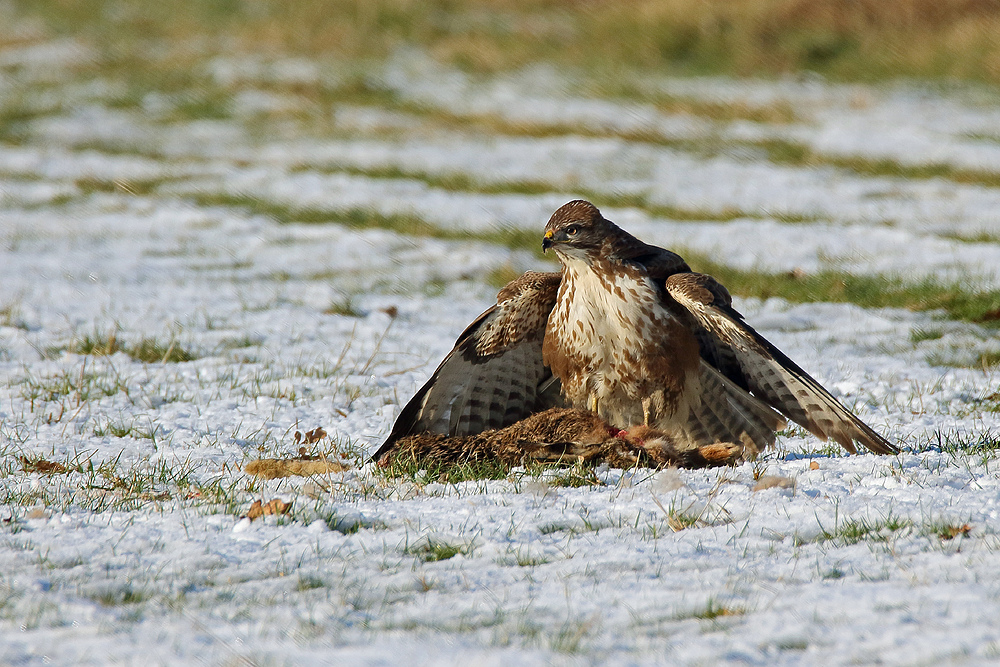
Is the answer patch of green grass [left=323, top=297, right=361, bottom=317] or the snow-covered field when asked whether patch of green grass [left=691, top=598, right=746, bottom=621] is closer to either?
the snow-covered field

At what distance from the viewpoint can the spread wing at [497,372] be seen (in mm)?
4996

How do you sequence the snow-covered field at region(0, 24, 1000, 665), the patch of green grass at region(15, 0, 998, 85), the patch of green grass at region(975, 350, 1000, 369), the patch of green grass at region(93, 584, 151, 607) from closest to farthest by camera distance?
the snow-covered field at region(0, 24, 1000, 665) < the patch of green grass at region(93, 584, 151, 607) < the patch of green grass at region(975, 350, 1000, 369) < the patch of green grass at region(15, 0, 998, 85)

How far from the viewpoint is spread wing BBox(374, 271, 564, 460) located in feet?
16.4

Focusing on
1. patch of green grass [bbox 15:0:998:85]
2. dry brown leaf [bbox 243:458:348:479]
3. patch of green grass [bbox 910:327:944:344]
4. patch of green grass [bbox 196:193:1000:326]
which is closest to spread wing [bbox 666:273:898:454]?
dry brown leaf [bbox 243:458:348:479]

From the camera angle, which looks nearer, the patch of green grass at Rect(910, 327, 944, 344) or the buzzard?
the buzzard

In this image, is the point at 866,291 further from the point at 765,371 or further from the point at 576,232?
the point at 576,232

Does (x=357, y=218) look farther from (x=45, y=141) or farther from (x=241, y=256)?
(x=45, y=141)

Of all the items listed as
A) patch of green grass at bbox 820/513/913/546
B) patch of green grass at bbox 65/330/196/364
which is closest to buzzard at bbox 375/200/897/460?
patch of green grass at bbox 820/513/913/546

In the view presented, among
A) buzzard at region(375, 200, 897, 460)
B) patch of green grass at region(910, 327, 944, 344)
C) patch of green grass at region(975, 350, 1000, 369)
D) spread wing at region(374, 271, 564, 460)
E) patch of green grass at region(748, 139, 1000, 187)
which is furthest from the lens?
patch of green grass at region(748, 139, 1000, 187)

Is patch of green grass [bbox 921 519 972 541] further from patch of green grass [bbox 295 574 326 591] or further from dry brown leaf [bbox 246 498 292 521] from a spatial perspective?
dry brown leaf [bbox 246 498 292 521]

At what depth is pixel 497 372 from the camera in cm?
513

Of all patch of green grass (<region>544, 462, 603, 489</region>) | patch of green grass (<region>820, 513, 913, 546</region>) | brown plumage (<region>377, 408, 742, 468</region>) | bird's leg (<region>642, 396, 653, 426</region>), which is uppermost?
bird's leg (<region>642, 396, 653, 426</region>)

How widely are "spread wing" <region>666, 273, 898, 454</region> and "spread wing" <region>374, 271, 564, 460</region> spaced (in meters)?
0.68

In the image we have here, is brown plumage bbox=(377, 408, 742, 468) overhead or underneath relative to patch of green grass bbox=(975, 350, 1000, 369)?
underneath
